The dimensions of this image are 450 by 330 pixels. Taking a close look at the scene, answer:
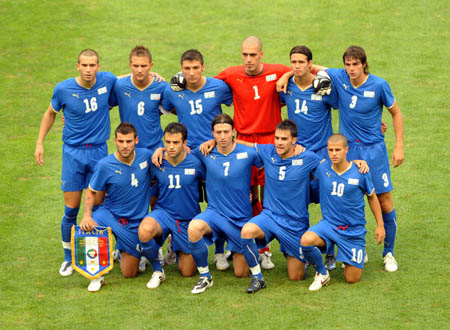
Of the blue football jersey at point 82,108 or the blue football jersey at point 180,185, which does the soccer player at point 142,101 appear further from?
the blue football jersey at point 180,185

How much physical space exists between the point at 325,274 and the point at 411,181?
13.2 ft

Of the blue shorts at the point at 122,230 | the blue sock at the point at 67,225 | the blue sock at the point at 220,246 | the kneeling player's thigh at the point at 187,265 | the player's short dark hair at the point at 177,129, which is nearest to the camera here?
the player's short dark hair at the point at 177,129

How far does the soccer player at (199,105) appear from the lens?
1049 cm

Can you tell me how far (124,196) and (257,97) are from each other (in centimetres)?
208

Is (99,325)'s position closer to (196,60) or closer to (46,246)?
(46,246)

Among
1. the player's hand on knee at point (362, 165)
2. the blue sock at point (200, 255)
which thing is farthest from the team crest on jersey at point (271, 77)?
the blue sock at point (200, 255)

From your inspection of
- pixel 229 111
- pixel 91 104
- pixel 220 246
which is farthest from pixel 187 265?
pixel 229 111

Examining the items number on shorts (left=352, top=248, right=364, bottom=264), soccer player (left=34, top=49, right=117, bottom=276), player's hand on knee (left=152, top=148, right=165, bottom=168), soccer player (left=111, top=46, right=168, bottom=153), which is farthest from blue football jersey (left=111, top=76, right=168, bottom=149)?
number on shorts (left=352, top=248, right=364, bottom=264)

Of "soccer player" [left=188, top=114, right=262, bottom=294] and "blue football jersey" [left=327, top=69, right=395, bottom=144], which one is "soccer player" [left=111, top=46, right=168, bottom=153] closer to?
"soccer player" [left=188, top=114, right=262, bottom=294]

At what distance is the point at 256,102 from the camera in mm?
10500

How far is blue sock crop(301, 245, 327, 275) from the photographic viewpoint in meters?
9.46

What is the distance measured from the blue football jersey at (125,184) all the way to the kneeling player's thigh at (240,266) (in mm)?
1254

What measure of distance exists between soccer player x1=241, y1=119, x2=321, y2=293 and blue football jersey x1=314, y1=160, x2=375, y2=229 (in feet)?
0.80

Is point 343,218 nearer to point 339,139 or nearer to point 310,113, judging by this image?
point 339,139
